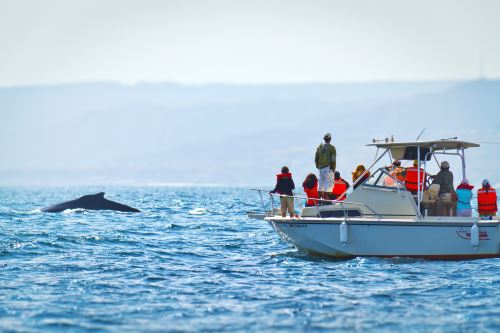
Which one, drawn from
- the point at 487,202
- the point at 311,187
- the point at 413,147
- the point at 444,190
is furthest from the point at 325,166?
the point at 487,202

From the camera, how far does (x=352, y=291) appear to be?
19547mm

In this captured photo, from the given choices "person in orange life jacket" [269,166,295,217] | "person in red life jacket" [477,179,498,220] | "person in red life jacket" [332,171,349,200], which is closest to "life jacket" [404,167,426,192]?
"person in red life jacket" [477,179,498,220]

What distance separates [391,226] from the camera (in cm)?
2333

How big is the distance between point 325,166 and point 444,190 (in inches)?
138

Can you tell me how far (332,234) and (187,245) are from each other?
7.01m

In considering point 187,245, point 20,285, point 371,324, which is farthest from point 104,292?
point 187,245

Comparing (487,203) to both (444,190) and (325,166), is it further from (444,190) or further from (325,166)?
(325,166)

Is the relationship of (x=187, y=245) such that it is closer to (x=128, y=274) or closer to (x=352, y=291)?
(x=128, y=274)

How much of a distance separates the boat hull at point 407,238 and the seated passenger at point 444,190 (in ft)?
3.23

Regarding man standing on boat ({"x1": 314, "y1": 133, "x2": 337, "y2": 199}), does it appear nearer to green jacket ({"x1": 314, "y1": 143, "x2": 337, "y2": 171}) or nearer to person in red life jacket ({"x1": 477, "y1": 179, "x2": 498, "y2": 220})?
green jacket ({"x1": 314, "y1": 143, "x2": 337, "y2": 171})

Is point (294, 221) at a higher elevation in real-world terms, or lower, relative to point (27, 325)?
higher

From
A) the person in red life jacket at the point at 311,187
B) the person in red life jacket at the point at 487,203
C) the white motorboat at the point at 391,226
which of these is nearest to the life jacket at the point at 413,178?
the white motorboat at the point at 391,226

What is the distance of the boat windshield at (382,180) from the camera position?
24.5 meters

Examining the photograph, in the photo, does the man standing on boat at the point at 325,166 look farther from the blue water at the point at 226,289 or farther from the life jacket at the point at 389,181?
the blue water at the point at 226,289
